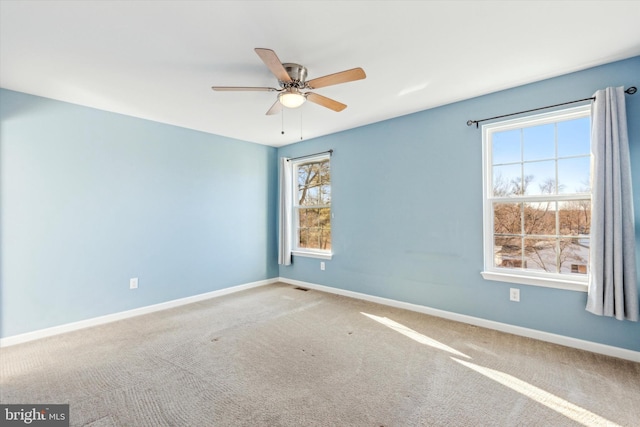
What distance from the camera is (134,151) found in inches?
140

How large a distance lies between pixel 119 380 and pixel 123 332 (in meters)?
1.07

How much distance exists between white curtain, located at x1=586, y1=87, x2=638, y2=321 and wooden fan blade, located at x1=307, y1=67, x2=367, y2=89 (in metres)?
2.00

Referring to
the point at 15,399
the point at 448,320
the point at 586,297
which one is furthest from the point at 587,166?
the point at 15,399

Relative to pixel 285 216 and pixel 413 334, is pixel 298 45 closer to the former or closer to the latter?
pixel 413 334

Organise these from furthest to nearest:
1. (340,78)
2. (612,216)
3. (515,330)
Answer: (515,330)
(612,216)
(340,78)

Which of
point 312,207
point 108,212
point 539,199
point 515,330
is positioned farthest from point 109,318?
point 539,199

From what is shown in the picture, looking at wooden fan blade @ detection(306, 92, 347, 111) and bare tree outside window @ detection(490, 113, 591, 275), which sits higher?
wooden fan blade @ detection(306, 92, 347, 111)

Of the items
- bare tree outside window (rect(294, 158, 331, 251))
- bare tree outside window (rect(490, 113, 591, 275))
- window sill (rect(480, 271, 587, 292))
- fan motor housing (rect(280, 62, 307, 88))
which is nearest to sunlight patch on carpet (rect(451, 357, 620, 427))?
window sill (rect(480, 271, 587, 292))

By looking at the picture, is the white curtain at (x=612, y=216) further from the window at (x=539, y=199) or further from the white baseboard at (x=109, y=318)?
the white baseboard at (x=109, y=318)

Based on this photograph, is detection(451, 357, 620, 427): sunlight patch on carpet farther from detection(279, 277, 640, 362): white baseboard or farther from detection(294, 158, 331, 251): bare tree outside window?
detection(294, 158, 331, 251): bare tree outside window

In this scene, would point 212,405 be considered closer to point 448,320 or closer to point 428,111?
point 448,320

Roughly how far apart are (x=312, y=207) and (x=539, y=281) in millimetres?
3123

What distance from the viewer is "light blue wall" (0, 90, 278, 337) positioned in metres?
2.81

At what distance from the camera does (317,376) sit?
214cm
